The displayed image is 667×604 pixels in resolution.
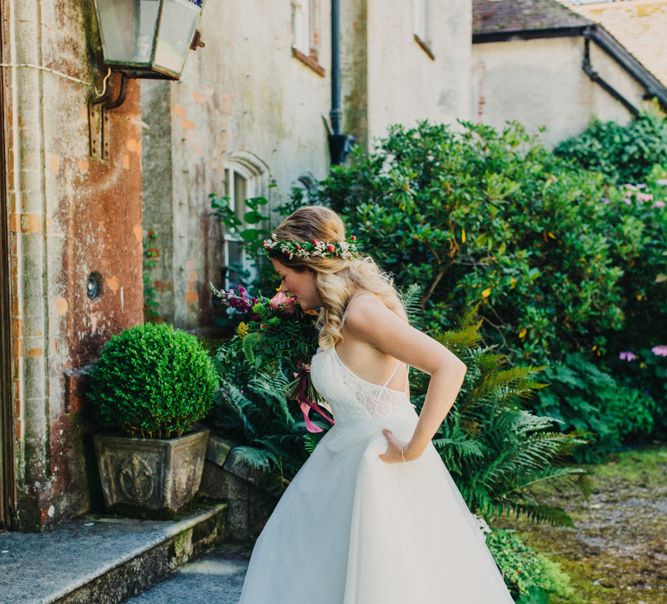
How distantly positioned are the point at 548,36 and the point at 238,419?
46.7 feet

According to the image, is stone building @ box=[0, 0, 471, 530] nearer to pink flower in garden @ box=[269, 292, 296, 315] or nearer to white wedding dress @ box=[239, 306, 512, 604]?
pink flower in garden @ box=[269, 292, 296, 315]

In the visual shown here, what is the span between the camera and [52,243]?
455 centimetres

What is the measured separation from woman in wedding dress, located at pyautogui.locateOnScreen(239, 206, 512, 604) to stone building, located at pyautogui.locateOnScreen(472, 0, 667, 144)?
1525 cm

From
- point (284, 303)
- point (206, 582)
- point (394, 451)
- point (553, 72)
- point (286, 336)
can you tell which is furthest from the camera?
point (553, 72)

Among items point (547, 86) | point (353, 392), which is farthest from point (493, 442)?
point (547, 86)

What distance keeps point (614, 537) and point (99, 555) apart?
3.89 metres

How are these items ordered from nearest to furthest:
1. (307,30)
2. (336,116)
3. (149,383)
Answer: (149,383), (307,30), (336,116)

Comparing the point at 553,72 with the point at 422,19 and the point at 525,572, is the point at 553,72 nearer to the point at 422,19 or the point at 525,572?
the point at 422,19

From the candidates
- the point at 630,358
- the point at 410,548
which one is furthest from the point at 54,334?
the point at 630,358

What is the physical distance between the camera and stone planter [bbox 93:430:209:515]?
15.6ft

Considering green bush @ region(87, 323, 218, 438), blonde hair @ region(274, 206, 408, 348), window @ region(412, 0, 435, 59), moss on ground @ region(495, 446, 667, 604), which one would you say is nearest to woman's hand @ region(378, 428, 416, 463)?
blonde hair @ region(274, 206, 408, 348)

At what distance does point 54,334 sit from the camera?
457 cm

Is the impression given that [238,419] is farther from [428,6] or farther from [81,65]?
[428,6]

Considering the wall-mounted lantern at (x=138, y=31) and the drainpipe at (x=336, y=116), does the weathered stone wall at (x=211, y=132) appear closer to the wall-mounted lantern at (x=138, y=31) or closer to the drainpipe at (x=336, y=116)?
the drainpipe at (x=336, y=116)
